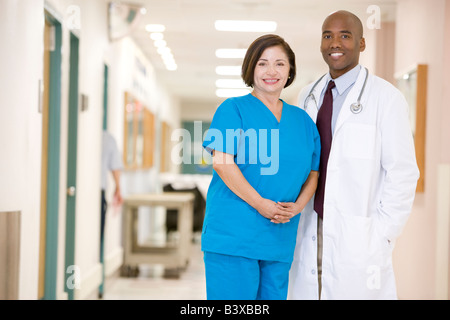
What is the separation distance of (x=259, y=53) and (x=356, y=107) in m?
0.32

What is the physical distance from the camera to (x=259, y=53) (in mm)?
1587

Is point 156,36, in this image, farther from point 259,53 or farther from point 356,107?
point 356,107

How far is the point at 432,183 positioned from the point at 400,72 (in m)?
0.64

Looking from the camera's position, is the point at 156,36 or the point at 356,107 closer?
the point at 356,107

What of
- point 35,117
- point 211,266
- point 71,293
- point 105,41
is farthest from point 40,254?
point 211,266

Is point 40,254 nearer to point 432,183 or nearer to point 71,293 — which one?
point 71,293

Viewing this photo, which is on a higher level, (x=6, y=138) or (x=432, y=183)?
(x=6, y=138)

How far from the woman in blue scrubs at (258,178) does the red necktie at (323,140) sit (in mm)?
25

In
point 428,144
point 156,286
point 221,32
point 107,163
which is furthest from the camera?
point 156,286

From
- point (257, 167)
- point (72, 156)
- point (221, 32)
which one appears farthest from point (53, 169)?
point (257, 167)

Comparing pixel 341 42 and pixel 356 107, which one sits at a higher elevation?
pixel 341 42

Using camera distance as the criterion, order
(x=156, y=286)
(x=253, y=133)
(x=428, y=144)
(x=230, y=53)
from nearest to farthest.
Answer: (x=253, y=133) → (x=230, y=53) → (x=428, y=144) → (x=156, y=286)

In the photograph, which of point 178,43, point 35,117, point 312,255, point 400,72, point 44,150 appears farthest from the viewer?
point 44,150
